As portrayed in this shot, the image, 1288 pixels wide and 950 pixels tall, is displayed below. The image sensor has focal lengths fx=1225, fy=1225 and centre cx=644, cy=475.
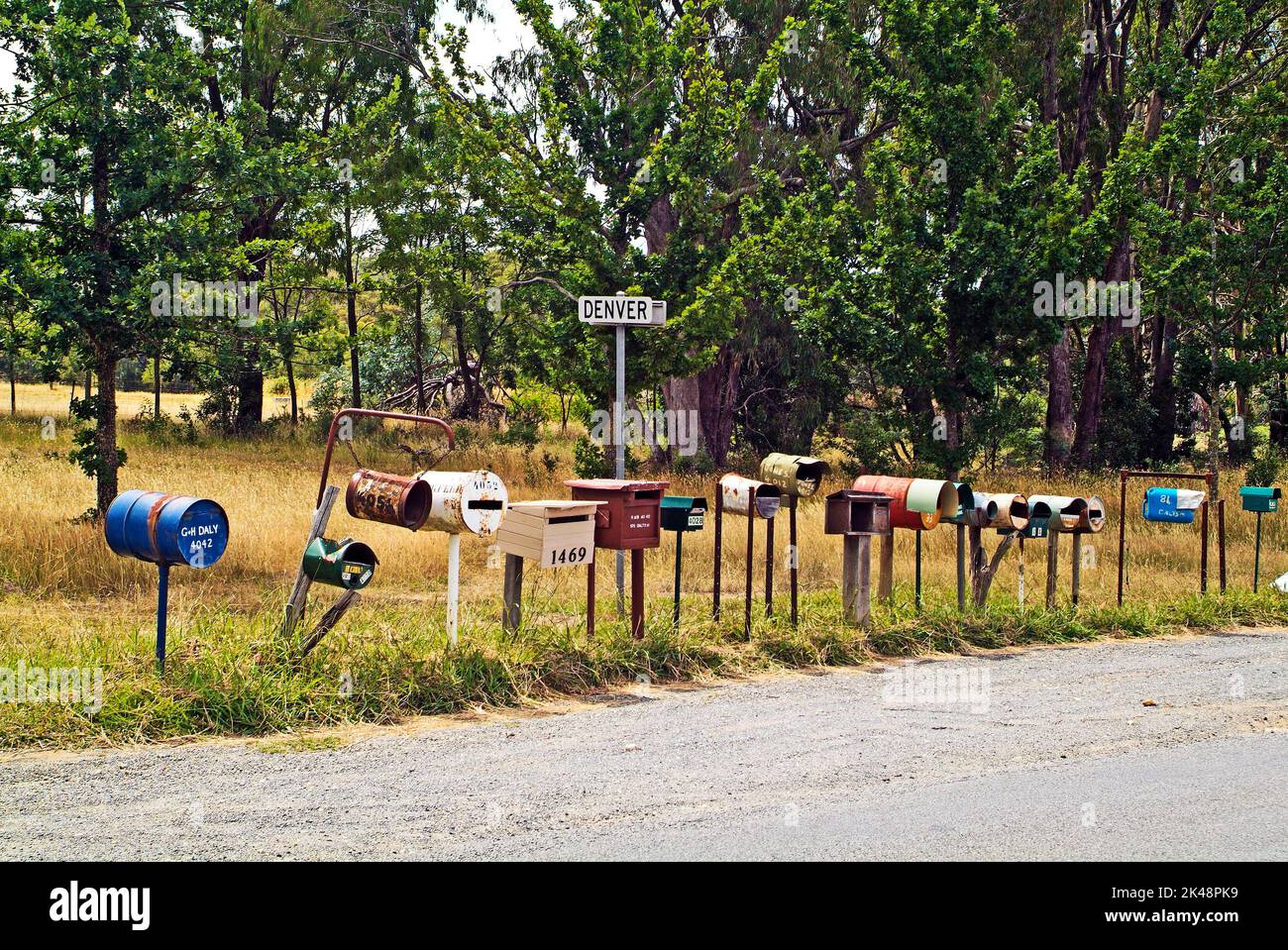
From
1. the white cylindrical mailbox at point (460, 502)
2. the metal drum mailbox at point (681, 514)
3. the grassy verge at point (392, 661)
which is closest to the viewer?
the grassy verge at point (392, 661)

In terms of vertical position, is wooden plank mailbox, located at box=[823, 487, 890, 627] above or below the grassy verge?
above

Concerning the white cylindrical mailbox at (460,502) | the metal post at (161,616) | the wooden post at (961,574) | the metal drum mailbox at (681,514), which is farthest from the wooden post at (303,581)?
the wooden post at (961,574)

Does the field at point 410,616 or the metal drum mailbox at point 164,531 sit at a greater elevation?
the metal drum mailbox at point 164,531

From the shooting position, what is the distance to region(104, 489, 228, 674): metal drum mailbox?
6273 mm

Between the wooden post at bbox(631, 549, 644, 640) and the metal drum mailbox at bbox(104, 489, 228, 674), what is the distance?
2.63m

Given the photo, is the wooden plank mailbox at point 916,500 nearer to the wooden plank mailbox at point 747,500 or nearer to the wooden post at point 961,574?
the wooden post at point 961,574

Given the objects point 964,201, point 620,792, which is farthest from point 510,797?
point 964,201

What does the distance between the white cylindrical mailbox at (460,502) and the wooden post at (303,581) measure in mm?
514

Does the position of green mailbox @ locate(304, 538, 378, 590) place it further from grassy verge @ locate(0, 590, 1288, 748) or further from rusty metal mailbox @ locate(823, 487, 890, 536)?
rusty metal mailbox @ locate(823, 487, 890, 536)

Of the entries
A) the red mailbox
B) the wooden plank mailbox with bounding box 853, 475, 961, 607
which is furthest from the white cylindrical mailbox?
the wooden plank mailbox with bounding box 853, 475, 961, 607

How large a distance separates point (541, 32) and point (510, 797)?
1503cm

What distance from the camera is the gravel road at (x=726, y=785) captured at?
4.56 metres

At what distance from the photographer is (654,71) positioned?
18.2 metres

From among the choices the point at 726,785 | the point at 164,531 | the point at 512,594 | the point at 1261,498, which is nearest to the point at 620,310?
the point at 512,594
